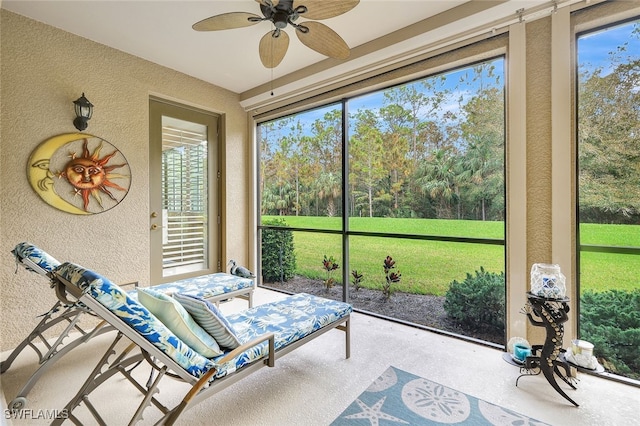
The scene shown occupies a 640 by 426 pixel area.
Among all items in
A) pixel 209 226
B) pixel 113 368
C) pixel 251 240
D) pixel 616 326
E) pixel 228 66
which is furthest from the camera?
pixel 251 240

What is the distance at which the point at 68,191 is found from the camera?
2770 mm

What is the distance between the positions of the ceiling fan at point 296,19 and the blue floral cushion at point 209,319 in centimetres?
183

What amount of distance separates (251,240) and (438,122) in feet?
10.3

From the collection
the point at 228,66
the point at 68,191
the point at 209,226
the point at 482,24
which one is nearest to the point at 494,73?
the point at 482,24

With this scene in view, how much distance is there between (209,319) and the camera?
154 centimetres

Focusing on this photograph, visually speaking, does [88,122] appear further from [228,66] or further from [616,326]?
[616,326]

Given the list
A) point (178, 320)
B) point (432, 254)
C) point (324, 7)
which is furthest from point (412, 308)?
point (324, 7)

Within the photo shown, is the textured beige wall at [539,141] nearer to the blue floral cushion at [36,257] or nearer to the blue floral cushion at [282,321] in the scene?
the blue floral cushion at [282,321]

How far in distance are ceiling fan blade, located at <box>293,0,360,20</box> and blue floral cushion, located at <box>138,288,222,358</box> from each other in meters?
2.01

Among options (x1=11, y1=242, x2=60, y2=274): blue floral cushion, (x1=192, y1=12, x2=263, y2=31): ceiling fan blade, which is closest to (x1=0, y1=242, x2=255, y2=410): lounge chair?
(x1=11, y1=242, x2=60, y2=274): blue floral cushion

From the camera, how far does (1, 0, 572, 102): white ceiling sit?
7.90 ft

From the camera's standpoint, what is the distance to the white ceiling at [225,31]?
7.90 ft

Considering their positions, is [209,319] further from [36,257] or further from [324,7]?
[324,7]

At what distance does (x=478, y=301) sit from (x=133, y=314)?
2.96 meters
